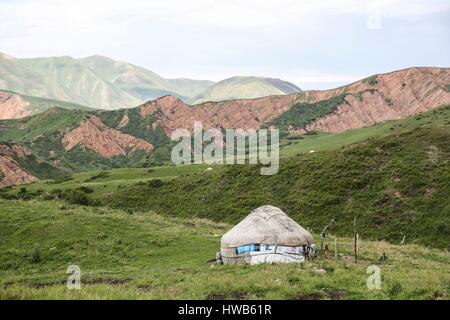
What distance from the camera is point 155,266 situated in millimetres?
28938

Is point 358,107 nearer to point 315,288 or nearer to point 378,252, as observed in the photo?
point 378,252

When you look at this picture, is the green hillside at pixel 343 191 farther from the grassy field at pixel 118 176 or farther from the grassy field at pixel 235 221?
the grassy field at pixel 118 176

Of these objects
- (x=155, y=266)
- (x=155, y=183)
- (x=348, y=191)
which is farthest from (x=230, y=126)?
(x=155, y=266)

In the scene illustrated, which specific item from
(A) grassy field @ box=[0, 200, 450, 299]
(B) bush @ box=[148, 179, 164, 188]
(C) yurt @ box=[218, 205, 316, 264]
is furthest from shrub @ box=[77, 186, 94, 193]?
(C) yurt @ box=[218, 205, 316, 264]

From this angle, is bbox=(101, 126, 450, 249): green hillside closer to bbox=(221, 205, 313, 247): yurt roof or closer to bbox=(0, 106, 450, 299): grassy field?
bbox=(0, 106, 450, 299): grassy field

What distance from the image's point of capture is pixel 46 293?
13.9m

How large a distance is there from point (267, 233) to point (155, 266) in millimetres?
6675

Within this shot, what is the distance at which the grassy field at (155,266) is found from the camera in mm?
Answer: 17375

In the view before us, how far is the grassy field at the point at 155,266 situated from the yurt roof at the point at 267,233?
2.04 metres

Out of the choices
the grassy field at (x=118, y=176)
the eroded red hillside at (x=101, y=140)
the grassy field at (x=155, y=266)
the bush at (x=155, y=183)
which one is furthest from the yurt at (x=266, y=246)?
the eroded red hillside at (x=101, y=140)

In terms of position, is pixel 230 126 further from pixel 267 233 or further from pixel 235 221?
pixel 267 233

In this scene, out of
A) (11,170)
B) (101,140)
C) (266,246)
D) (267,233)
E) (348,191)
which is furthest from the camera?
(101,140)

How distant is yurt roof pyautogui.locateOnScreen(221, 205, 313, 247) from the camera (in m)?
28.2
